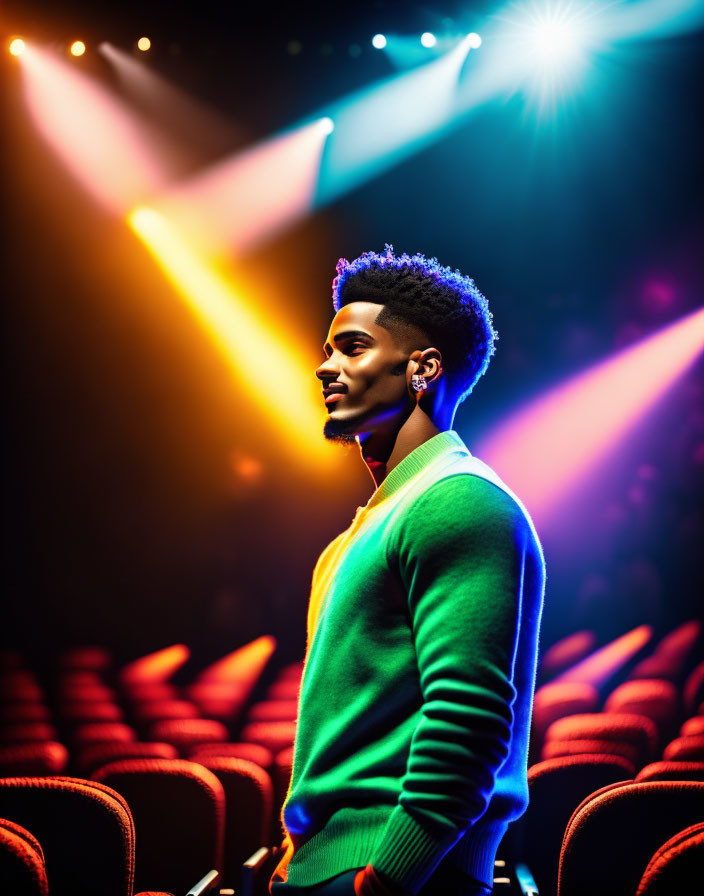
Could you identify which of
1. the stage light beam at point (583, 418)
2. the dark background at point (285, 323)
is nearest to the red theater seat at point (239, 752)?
the dark background at point (285, 323)

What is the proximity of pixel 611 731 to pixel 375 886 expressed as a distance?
6.42ft

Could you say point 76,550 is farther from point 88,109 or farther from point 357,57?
point 357,57

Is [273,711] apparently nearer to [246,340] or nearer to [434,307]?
[246,340]

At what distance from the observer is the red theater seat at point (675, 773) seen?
2.21 m

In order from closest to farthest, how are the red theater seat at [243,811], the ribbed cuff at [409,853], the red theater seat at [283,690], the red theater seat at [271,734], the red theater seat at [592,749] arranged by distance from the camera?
the ribbed cuff at [409,853]
the red theater seat at [243,811]
the red theater seat at [592,749]
the red theater seat at [271,734]
the red theater seat at [283,690]

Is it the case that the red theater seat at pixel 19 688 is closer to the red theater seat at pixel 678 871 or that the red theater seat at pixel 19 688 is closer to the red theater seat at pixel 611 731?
the red theater seat at pixel 611 731

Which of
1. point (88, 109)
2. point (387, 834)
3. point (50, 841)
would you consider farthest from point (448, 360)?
point (88, 109)

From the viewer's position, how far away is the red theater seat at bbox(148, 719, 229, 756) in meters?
2.64

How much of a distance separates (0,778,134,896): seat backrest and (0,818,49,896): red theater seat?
338 millimetres

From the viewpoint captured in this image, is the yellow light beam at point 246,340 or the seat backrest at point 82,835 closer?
the seat backrest at point 82,835

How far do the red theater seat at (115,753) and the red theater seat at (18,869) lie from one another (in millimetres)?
1123

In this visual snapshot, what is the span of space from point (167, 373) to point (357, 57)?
1.62 m

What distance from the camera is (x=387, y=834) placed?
0.87 m

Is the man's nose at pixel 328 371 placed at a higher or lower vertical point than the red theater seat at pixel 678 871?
higher
